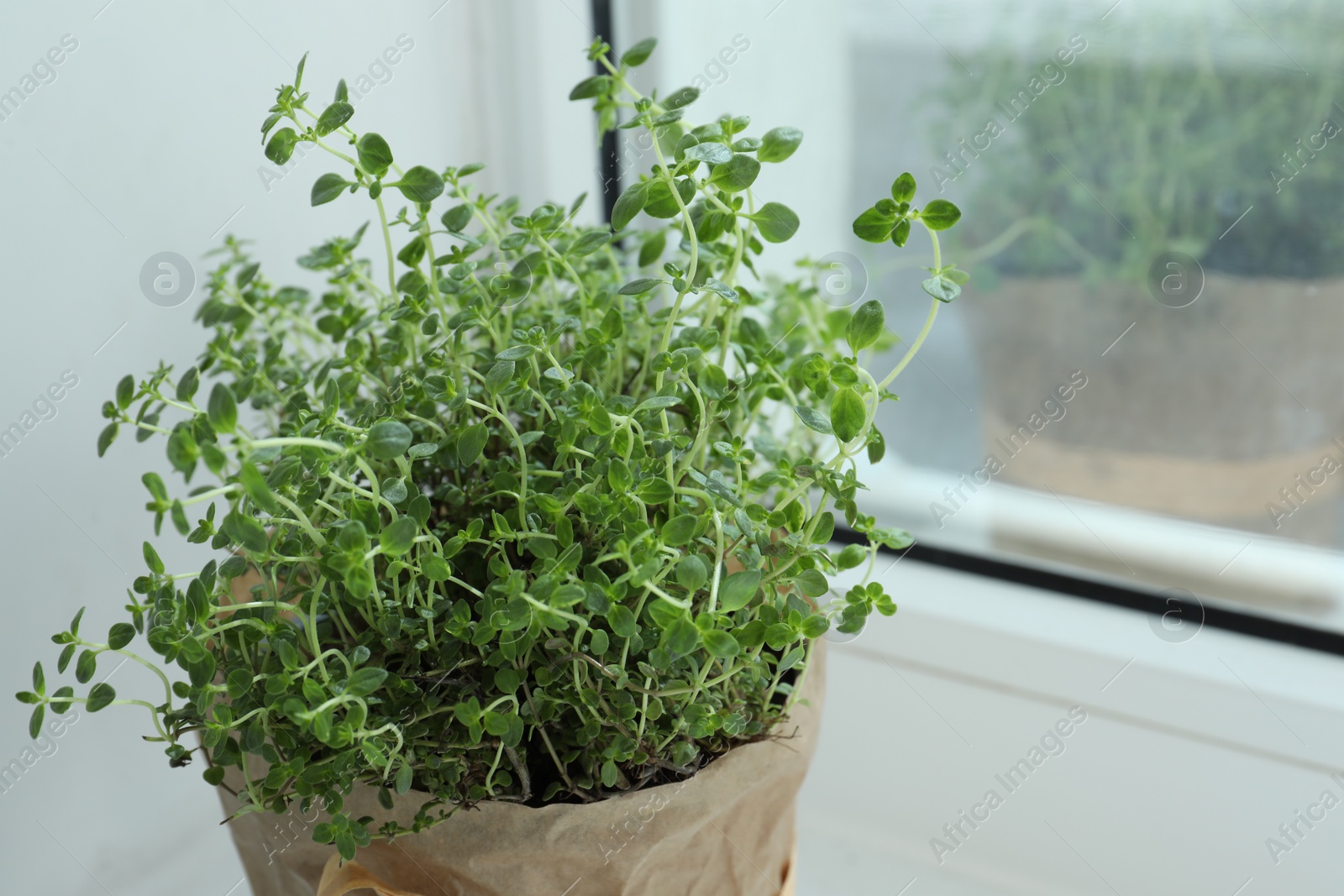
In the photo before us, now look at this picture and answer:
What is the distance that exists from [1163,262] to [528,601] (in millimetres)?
793

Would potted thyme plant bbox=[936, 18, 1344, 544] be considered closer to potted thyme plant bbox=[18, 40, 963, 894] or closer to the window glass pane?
the window glass pane

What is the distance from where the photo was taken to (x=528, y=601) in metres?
0.51

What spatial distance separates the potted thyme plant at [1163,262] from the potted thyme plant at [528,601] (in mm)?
533

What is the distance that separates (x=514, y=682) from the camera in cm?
56

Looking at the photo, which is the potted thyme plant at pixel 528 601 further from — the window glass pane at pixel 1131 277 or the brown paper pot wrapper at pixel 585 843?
the window glass pane at pixel 1131 277

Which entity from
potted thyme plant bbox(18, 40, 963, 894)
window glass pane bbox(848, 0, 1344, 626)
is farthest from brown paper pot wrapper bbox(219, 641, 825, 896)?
window glass pane bbox(848, 0, 1344, 626)

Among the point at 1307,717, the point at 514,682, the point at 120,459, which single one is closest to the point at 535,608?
the point at 514,682

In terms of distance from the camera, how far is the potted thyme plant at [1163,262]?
0.95m

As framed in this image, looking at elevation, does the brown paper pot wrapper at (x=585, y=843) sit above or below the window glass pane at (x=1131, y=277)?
below

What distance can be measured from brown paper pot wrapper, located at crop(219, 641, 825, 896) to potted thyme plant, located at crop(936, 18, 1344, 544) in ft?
1.96

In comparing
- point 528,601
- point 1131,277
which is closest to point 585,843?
point 528,601

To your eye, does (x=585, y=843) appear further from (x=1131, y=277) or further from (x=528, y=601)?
(x=1131, y=277)

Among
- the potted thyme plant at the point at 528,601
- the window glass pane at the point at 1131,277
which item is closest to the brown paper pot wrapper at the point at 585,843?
the potted thyme plant at the point at 528,601

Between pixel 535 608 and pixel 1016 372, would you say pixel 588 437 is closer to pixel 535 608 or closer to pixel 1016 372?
pixel 535 608
